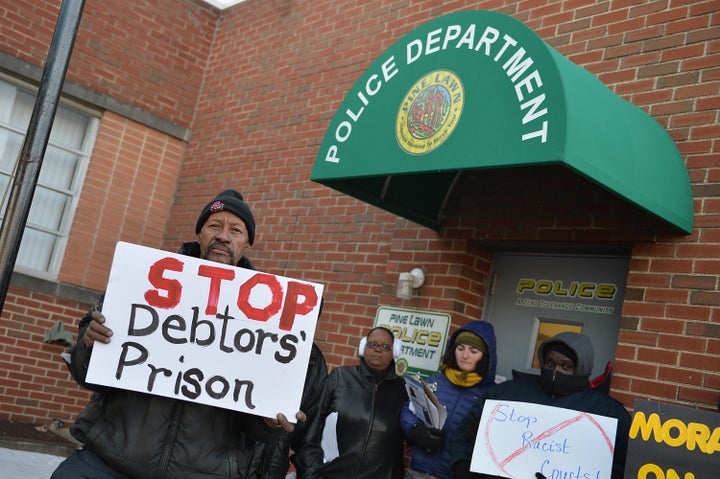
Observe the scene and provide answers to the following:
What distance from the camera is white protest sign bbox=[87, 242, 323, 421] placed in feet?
9.23

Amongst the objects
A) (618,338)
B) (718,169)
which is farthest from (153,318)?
(718,169)

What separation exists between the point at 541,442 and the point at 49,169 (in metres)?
6.83

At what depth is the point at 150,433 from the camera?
2.75m

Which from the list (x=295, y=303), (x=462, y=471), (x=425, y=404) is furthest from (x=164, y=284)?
(x=462, y=471)

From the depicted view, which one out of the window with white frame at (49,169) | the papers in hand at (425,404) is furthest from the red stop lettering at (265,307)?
the window with white frame at (49,169)

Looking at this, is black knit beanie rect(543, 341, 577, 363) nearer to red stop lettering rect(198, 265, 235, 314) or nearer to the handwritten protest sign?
the handwritten protest sign

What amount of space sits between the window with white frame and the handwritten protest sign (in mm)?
6983

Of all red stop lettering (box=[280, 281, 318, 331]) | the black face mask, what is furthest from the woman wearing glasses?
red stop lettering (box=[280, 281, 318, 331])

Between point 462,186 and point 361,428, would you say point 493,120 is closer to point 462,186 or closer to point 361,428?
point 462,186

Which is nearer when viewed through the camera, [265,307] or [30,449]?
[265,307]

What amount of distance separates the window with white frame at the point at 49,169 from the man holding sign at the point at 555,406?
5.99 meters

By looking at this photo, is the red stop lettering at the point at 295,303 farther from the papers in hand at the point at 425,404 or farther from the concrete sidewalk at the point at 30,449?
the concrete sidewalk at the point at 30,449

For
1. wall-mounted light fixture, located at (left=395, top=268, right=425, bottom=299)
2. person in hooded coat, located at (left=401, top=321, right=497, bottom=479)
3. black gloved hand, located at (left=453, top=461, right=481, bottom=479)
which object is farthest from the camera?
wall-mounted light fixture, located at (left=395, top=268, right=425, bottom=299)

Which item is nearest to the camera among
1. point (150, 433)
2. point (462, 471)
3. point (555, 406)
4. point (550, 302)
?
point (150, 433)
